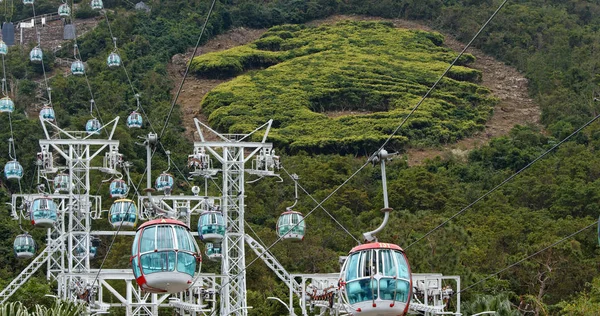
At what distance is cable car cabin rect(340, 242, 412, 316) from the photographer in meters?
30.0

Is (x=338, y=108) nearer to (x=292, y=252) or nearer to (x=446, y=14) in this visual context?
(x=446, y=14)

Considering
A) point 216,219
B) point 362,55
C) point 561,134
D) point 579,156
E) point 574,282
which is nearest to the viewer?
point 216,219

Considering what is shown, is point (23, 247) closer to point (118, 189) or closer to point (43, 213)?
point (118, 189)

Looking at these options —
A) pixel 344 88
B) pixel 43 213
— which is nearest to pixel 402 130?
pixel 344 88

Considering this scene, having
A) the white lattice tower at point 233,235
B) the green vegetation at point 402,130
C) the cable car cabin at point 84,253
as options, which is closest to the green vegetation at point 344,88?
the green vegetation at point 402,130

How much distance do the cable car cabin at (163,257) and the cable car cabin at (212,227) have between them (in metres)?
9.92

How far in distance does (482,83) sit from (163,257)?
268 feet

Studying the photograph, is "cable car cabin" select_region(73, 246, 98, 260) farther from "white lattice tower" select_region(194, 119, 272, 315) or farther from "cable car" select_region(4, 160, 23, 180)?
"cable car" select_region(4, 160, 23, 180)

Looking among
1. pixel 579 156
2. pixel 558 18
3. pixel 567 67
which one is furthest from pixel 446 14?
pixel 579 156

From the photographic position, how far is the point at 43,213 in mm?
48062

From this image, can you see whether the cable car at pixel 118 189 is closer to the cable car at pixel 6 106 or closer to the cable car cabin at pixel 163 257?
the cable car at pixel 6 106

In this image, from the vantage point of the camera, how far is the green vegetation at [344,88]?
9700cm

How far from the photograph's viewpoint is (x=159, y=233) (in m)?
31.7

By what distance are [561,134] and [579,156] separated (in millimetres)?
10546
